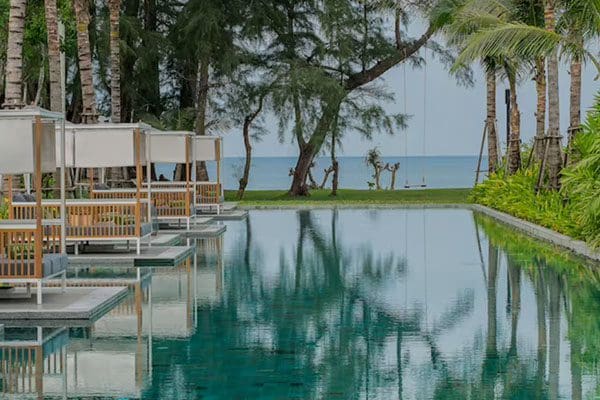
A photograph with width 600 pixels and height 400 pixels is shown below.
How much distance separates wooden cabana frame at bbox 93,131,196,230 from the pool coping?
6.83 metres

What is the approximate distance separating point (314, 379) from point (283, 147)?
31826 millimetres

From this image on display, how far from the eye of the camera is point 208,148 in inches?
1220

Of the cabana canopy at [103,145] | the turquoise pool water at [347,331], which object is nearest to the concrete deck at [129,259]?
A: the turquoise pool water at [347,331]

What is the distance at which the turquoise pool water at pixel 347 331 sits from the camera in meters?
8.79

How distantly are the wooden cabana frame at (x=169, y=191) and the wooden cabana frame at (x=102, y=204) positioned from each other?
239 centimetres

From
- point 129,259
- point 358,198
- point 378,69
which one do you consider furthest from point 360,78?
point 129,259

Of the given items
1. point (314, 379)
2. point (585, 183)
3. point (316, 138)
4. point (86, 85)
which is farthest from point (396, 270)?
point (316, 138)

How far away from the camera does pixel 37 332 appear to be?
11273 mm

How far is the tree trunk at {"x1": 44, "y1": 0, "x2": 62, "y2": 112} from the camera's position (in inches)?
1006

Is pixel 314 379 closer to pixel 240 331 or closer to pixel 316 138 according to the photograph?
pixel 240 331

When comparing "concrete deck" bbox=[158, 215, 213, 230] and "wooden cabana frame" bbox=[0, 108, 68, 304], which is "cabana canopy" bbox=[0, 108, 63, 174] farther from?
"concrete deck" bbox=[158, 215, 213, 230]

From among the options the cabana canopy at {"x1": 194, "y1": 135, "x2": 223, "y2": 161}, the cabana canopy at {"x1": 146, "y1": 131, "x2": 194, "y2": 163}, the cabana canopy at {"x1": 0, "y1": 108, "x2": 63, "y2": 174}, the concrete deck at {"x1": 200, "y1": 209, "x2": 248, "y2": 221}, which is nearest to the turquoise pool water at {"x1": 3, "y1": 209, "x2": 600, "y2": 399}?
the cabana canopy at {"x1": 0, "y1": 108, "x2": 63, "y2": 174}

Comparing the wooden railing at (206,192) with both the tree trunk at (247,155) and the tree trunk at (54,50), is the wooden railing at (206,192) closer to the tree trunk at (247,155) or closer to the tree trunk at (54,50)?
the tree trunk at (54,50)

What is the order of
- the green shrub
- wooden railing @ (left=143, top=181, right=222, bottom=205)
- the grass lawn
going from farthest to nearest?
the grass lawn, wooden railing @ (left=143, top=181, right=222, bottom=205), the green shrub
